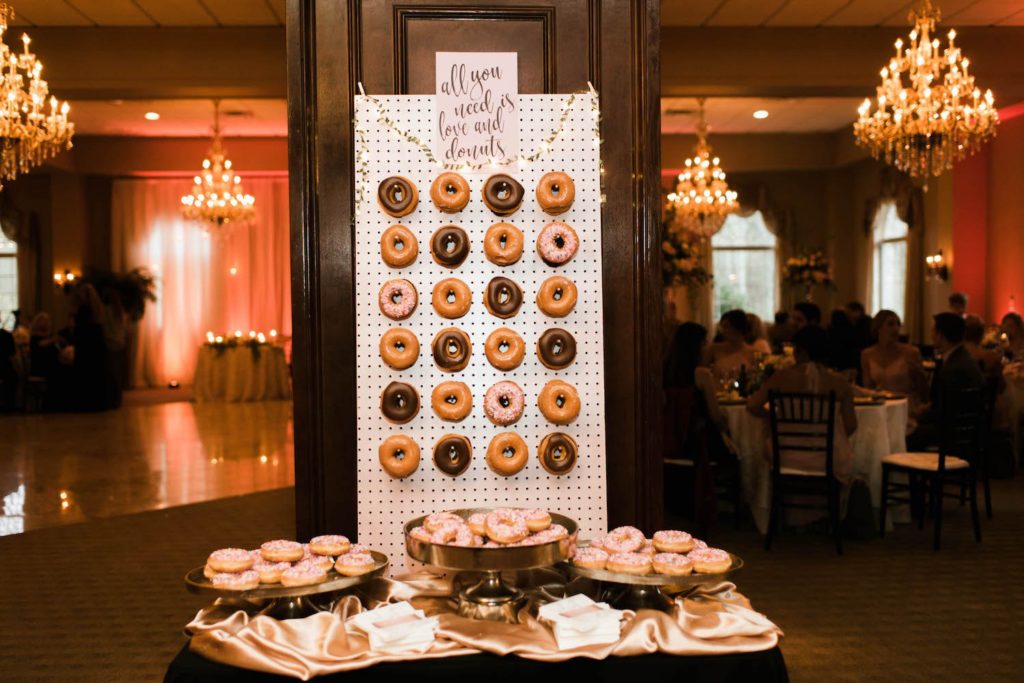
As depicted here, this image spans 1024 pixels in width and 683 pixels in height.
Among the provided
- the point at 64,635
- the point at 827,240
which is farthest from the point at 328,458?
the point at 827,240

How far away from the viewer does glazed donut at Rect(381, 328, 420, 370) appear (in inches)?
98.4

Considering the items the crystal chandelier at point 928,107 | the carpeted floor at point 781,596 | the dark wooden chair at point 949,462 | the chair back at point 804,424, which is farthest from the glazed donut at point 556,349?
the crystal chandelier at point 928,107

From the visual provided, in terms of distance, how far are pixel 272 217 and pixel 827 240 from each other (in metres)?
9.44

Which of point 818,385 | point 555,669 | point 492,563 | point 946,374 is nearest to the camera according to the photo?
point 555,669

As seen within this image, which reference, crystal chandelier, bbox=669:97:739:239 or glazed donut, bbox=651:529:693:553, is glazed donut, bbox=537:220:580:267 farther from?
crystal chandelier, bbox=669:97:739:239

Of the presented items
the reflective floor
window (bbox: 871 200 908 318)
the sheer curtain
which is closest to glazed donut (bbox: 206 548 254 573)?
the reflective floor

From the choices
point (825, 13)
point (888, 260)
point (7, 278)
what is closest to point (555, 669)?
point (825, 13)

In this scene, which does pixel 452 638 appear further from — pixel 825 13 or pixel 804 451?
pixel 825 13

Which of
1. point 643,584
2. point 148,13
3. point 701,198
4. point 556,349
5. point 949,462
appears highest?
point 148,13

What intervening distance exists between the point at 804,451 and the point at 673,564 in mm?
3885

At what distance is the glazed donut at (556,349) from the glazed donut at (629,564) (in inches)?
24.1

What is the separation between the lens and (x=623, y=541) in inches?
87.0

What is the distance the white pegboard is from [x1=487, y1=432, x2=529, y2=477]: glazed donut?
0.05 metres

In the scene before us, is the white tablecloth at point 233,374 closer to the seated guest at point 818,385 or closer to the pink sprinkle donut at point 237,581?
the seated guest at point 818,385
